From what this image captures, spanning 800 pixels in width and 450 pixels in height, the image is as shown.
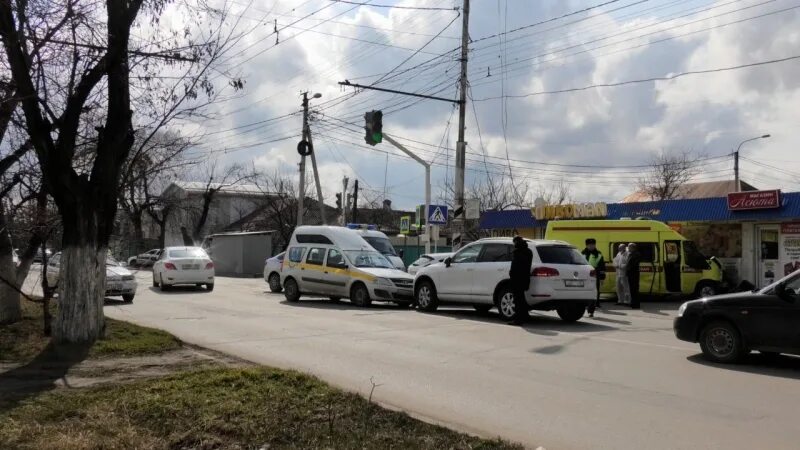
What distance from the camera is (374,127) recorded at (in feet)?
65.4

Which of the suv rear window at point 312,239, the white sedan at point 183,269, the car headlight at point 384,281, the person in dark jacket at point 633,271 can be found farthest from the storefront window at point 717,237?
the white sedan at point 183,269

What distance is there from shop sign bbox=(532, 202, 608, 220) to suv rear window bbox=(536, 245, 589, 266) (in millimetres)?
15104

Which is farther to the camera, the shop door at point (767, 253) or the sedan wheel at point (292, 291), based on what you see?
the shop door at point (767, 253)

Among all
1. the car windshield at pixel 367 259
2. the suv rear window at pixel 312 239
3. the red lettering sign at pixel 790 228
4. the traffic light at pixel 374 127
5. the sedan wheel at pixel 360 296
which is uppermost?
the traffic light at pixel 374 127

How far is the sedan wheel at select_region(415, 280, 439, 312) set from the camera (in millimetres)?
15844

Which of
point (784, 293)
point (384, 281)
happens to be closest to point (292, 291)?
point (384, 281)

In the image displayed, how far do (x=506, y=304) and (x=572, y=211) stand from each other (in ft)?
55.7

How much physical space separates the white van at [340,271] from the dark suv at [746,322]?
8.61 meters

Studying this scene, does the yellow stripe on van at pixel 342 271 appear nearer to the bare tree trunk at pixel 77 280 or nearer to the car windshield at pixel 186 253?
the car windshield at pixel 186 253

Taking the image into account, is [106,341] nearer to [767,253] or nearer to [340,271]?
[340,271]

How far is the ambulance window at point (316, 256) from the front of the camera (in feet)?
61.4

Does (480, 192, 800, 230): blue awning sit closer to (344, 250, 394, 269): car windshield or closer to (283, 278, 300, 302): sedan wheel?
(344, 250, 394, 269): car windshield

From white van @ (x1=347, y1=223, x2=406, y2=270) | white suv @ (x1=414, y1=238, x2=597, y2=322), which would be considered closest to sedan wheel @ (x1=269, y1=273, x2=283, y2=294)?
white van @ (x1=347, y1=223, x2=406, y2=270)

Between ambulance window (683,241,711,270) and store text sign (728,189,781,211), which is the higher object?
store text sign (728,189,781,211)
